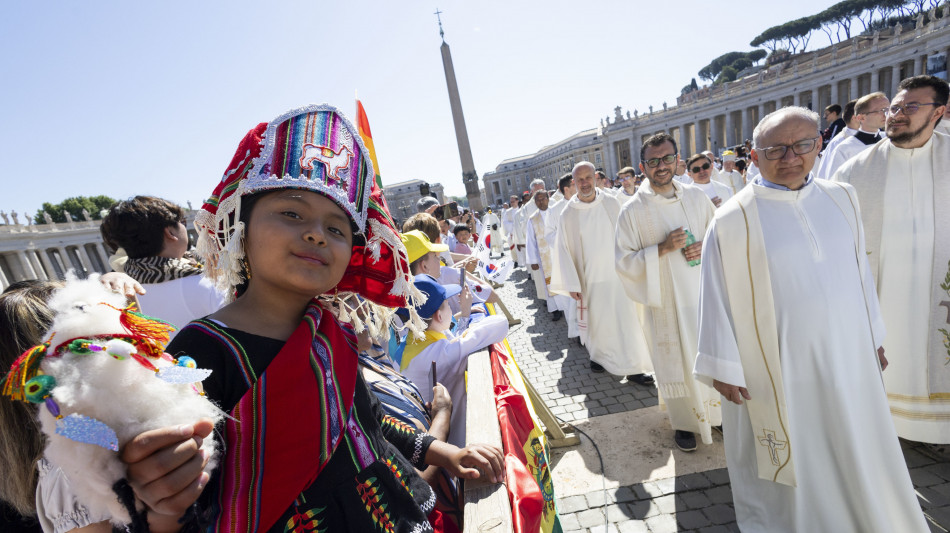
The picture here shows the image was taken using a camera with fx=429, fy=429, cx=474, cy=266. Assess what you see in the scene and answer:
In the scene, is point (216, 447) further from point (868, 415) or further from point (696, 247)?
point (696, 247)

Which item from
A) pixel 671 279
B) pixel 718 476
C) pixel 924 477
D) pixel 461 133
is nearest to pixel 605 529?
pixel 718 476

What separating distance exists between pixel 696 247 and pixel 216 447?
353 cm

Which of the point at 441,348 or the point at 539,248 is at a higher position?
the point at 441,348

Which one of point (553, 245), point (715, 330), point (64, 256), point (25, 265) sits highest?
point (64, 256)

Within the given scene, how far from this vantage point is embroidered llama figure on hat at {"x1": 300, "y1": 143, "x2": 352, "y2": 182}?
1.18 m

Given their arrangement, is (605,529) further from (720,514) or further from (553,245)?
(553,245)

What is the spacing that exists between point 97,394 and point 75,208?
265ft

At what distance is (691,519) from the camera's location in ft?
9.13

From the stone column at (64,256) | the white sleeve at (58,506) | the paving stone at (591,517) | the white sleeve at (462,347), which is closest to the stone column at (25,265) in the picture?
the stone column at (64,256)

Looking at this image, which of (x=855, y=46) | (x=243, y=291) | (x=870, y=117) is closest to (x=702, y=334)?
(x=243, y=291)

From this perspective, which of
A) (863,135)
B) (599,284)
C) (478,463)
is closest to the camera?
(478,463)

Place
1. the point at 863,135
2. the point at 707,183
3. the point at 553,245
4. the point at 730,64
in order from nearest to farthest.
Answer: the point at 863,135 → the point at 553,245 → the point at 707,183 → the point at 730,64

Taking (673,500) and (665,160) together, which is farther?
(665,160)

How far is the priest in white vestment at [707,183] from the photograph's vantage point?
6573 mm
